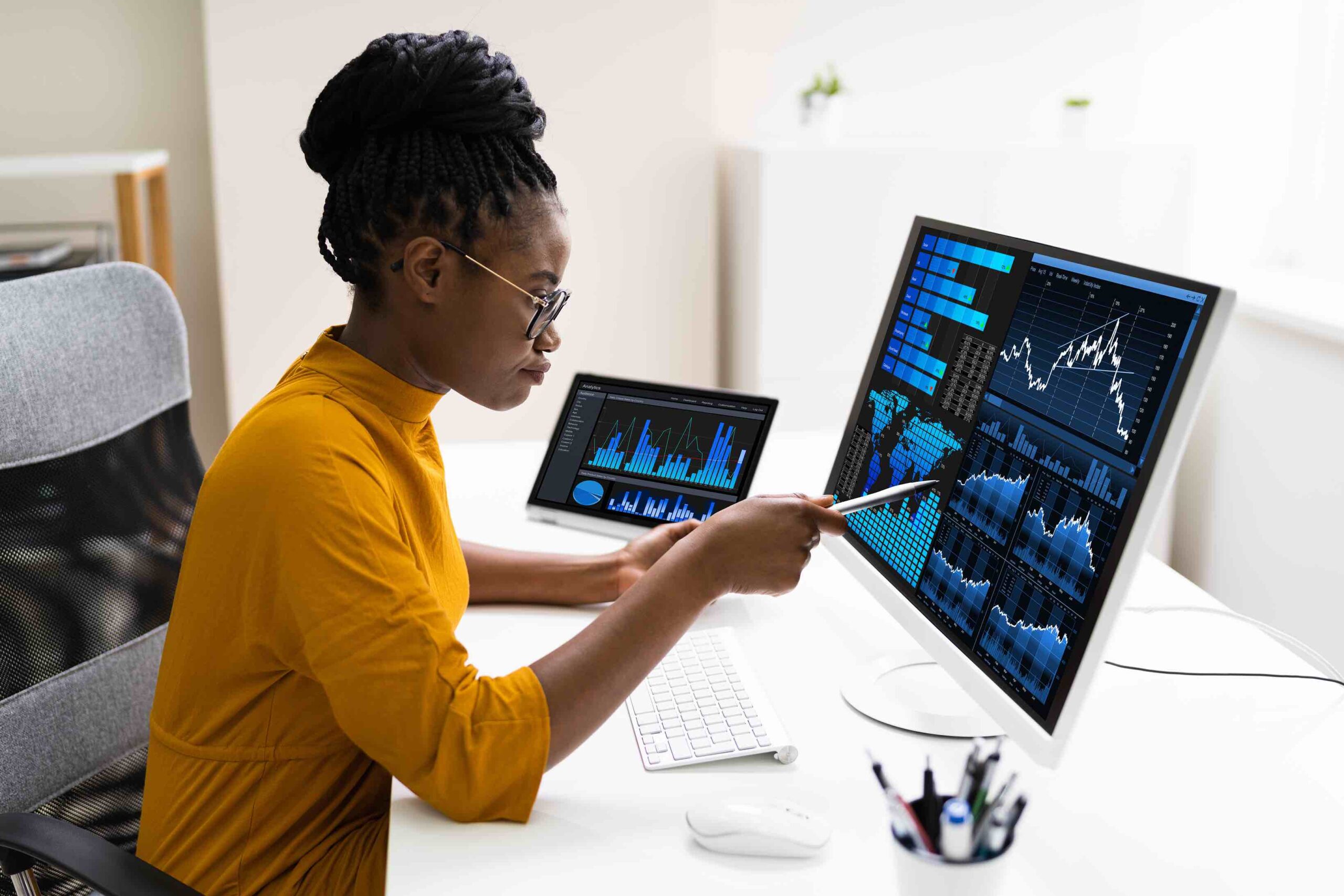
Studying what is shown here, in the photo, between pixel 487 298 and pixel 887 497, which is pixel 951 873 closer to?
pixel 887 497

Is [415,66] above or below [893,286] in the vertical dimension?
above

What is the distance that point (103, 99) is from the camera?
10.3 ft

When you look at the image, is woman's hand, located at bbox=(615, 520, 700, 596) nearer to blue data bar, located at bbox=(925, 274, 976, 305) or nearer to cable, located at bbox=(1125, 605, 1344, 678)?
blue data bar, located at bbox=(925, 274, 976, 305)

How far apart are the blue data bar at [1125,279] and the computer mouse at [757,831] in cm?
46

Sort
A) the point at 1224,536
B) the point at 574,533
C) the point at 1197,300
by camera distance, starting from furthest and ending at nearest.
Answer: the point at 1224,536
the point at 574,533
the point at 1197,300

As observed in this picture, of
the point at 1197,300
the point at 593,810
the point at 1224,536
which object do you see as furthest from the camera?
the point at 1224,536

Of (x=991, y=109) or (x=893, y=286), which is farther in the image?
(x=991, y=109)

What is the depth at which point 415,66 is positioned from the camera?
0.96 m

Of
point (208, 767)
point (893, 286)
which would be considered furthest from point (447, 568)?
point (893, 286)

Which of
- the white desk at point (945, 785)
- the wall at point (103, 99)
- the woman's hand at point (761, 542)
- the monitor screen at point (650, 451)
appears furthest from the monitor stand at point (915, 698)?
the wall at point (103, 99)

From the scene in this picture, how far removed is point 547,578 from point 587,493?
0.79ft

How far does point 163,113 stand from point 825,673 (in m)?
Answer: 2.80

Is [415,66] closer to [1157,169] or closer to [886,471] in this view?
[886,471]

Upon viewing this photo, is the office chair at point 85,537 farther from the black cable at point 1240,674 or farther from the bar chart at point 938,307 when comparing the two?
the black cable at point 1240,674
